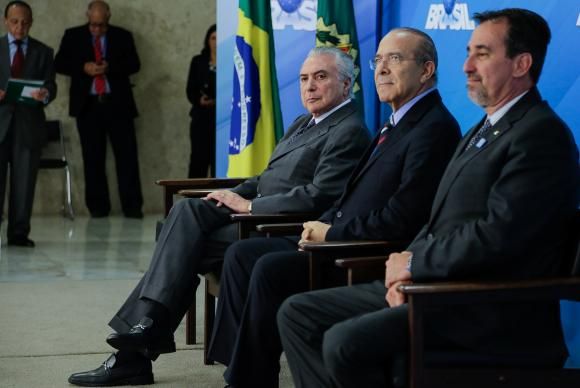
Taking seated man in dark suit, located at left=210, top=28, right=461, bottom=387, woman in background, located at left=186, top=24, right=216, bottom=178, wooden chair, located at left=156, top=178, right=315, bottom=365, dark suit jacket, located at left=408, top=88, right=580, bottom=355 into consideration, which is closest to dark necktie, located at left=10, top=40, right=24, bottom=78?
woman in background, located at left=186, top=24, right=216, bottom=178

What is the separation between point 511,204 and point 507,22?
533mm

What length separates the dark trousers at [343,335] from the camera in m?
2.80

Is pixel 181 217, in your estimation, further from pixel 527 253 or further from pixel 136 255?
pixel 136 255

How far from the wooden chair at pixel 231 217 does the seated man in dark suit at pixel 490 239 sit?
3.59ft

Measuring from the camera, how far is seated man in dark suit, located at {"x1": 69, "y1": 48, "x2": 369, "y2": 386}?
4168 mm

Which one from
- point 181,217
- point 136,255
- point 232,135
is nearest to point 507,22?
point 181,217

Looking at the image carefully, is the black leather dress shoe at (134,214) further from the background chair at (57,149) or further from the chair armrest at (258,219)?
the chair armrest at (258,219)

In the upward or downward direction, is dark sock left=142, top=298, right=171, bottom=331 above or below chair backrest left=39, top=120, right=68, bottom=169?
below

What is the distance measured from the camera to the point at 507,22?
3.06 m

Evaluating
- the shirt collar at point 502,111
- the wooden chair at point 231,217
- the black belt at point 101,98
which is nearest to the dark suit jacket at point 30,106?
the black belt at point 101,98

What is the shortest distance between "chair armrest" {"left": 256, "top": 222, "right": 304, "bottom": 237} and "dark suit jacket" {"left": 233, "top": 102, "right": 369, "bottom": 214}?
115 millimetres

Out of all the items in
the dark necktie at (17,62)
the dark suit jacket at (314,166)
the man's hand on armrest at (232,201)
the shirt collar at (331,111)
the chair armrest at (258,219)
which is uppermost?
the dark necktie at (17,62)

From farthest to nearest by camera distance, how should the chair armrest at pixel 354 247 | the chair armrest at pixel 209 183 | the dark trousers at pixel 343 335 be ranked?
1. the chair armrest at pixel 209 183
2. the chair armrest at pixel 354 247
3. the dark trousers at pixel 343 335

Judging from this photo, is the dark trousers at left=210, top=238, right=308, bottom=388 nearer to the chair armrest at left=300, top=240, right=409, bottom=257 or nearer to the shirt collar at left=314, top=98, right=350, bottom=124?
the chair armrest at left=300, top=240, right=409, bottom=257
